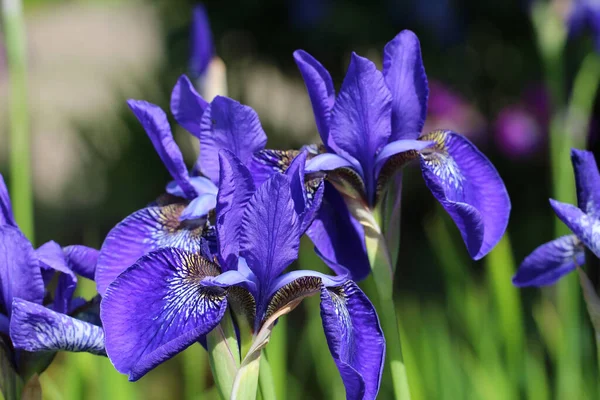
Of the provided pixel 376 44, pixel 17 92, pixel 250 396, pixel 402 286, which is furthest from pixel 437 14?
pixel 250 396

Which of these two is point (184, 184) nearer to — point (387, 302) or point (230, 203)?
point (230, 203)

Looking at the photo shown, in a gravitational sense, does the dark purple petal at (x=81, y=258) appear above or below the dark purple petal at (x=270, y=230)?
below

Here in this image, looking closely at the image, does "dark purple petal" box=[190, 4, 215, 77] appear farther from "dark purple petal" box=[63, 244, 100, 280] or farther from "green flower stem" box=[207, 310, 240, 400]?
"green flower stem" box=[207, 310, 240, 400]

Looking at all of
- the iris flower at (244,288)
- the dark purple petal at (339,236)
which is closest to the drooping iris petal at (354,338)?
the iris flower at (244,288)

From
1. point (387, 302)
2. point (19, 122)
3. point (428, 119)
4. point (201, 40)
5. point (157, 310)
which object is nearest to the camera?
point (157, 310)

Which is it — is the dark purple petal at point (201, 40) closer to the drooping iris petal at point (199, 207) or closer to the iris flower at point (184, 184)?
the iris flower at point (184, 184)

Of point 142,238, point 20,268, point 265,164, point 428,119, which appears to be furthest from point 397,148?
point 428,119

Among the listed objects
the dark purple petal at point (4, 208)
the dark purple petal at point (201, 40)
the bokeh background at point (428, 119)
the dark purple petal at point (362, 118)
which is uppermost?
the dark purple petal at point (201, 40)
